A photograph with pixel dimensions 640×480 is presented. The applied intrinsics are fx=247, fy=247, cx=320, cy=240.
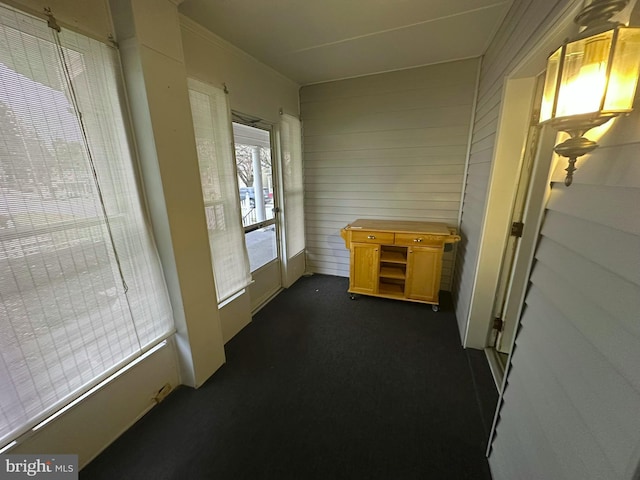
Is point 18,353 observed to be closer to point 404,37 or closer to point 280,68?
point 280,68

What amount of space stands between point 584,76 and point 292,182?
2.68 m

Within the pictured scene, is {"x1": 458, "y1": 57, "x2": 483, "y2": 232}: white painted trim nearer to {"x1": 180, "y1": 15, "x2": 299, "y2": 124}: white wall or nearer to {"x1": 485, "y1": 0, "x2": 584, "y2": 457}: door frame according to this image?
{"x1": 485, "y1": 0, "x2": 584, "y2": 457}: door frame

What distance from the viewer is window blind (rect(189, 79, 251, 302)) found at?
70.6 inches

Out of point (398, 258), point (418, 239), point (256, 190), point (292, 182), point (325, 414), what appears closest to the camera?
point (325, 414)

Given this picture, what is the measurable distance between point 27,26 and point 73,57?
0.48 feet

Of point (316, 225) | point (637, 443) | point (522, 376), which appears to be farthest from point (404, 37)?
point (637, 443)

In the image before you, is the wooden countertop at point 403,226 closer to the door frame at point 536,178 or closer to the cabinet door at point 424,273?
the cabinet door at point 424,273

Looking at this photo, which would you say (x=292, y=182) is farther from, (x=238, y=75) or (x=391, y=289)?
(x=391, y=289)

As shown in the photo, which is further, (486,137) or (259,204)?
(259,204)

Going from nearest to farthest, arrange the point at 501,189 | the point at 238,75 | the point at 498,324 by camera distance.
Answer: the point at 501,189, the point at 498,324, the point at 238,75

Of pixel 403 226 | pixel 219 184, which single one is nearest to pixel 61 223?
pixel 219 184

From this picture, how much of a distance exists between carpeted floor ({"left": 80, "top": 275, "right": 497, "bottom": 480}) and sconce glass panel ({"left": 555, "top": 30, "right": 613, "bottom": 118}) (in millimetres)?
1642

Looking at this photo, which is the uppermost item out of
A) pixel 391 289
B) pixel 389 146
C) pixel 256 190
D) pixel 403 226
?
pixel 389 146

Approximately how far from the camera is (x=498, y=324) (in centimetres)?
200
